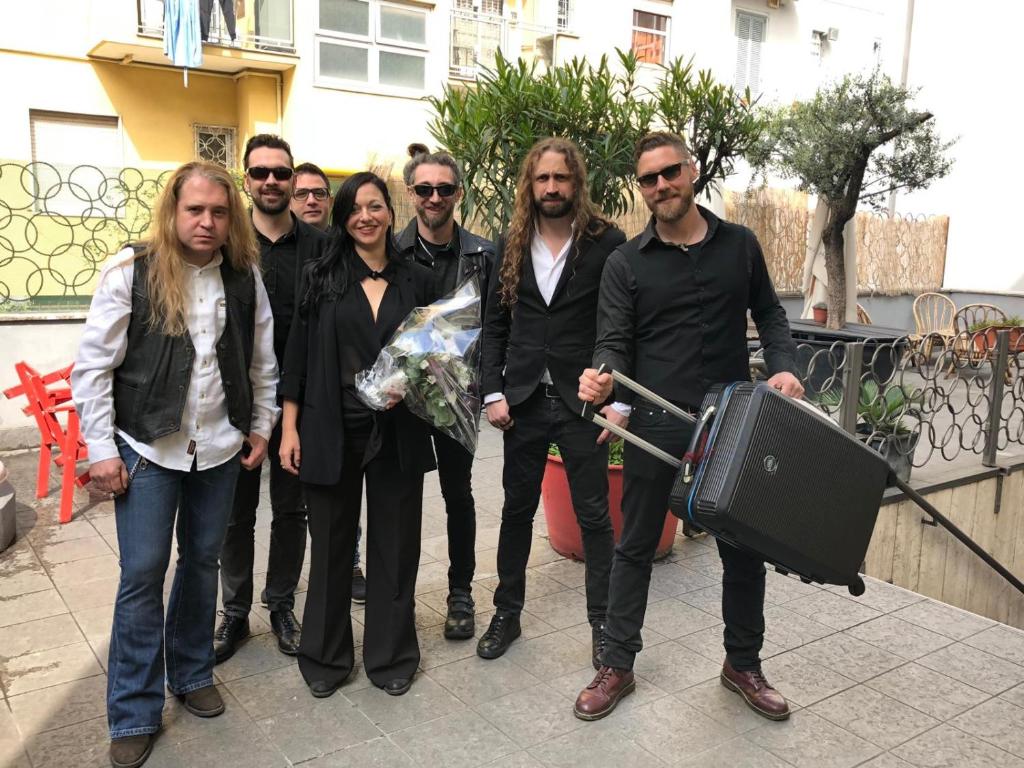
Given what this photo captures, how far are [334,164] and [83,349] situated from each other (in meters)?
13.2

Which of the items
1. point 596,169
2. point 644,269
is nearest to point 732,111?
point 596,169

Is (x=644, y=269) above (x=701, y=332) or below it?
above

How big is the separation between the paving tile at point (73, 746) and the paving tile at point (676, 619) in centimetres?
222

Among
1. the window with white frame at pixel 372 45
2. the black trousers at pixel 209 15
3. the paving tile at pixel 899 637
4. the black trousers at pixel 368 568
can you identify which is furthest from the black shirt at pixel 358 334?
the window with white frame at pixel 372 45

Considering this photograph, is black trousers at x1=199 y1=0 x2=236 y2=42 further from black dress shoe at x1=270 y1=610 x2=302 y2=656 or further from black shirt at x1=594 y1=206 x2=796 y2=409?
black shirt at x1=594 y1=206 x2=796 y2=409

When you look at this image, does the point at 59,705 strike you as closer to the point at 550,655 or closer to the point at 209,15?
the point at 550,655

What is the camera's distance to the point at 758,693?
3.32 metres

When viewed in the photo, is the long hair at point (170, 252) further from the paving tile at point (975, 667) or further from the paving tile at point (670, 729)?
the paving tile at point (975, 667)

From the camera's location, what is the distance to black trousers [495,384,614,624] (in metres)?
3.59

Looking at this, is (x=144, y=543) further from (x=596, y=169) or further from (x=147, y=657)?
(x=596, y=169)

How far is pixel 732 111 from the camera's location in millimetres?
8117

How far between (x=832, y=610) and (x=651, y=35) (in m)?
18.8

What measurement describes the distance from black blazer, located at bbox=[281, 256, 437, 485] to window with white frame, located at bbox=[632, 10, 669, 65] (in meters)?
18.4

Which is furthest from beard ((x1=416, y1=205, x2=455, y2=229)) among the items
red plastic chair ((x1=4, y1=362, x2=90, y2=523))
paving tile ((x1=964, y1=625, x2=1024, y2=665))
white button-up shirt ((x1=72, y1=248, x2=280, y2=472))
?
red plastic chair ((x1=4, y1=362, x2=90, y2=523))
